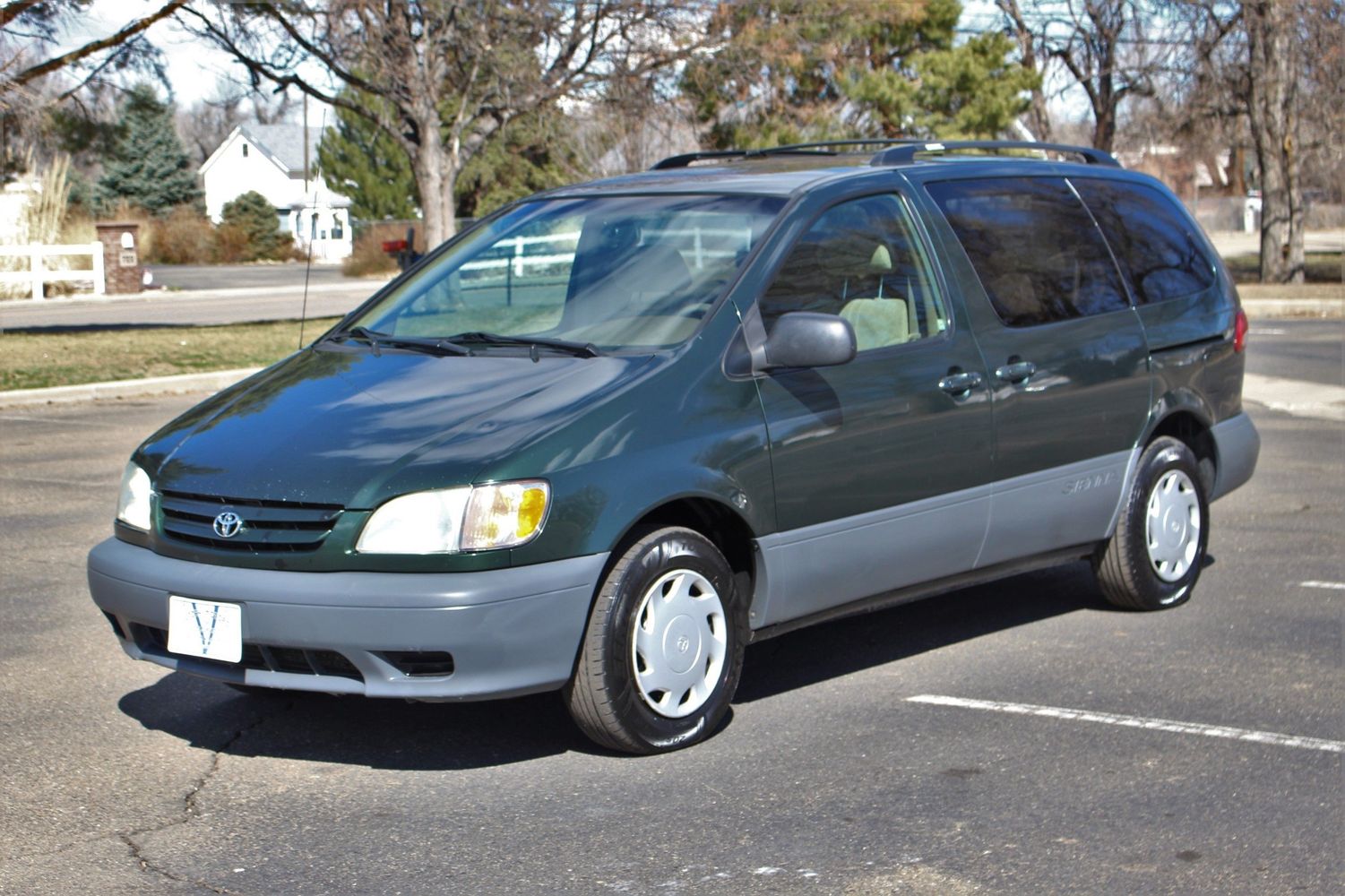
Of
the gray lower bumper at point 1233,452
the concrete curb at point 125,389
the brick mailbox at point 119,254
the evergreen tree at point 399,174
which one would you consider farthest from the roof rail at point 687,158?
the evergreen tree at point 399,174

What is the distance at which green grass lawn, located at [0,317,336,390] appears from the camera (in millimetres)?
16406

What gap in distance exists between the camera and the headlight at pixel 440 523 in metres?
4.60

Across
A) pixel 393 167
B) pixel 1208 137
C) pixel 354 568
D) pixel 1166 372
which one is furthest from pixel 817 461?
pixel 393 167

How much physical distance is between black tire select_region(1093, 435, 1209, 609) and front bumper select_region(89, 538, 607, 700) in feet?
9.37

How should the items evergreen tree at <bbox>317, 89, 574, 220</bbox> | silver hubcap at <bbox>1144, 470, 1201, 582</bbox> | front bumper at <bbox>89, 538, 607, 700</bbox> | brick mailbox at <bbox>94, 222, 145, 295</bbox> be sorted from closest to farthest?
1. front bumper at <bbox>89, 538, 607, 700</bbox>
2. silver hubcap at <bbox>1144, 470, 1201, 582</bbox>
3. brick mailbox at <bbox>94, 222, 145, 295</bbox>
4. evergreen tree at <bbox>317, 89, 574, 220</bbox>

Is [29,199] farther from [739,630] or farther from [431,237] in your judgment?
[739,630]

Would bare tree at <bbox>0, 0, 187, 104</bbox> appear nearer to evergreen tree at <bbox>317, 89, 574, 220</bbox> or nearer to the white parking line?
the white parking line

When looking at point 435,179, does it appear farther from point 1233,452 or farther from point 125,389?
point 1233,452

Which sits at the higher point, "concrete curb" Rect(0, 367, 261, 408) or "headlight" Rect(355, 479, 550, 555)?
"headlight" Rect(355, 479, 550, 555)


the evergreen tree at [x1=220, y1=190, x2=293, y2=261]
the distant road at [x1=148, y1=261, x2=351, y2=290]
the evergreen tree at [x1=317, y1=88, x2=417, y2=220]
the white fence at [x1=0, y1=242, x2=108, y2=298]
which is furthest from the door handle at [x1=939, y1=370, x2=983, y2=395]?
the evergreen tree at [x1=220, y1=190, x2=293, y2=261]

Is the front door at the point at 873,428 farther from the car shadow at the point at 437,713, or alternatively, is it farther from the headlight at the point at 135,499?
the headlight at the point at 135,499

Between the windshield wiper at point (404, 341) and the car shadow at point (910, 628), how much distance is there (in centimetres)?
→ 153

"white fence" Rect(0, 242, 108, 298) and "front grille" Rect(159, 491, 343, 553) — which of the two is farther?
"white fence" Rect(0, 242, 108, 298)

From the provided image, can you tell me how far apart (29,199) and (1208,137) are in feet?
88.2
